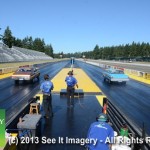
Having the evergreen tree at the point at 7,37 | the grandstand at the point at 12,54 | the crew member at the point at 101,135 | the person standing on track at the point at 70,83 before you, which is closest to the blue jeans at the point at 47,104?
the person standing on track at the point at 70,83

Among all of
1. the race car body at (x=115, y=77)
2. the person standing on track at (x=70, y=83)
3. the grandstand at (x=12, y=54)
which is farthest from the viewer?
the grandstand at (x=12, y=54)

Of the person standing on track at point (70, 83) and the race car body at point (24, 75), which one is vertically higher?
the person standing on track at point (70, 83)

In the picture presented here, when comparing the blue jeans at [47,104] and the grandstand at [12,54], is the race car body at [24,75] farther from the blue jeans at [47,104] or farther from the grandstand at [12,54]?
the grandstand at [12,54]

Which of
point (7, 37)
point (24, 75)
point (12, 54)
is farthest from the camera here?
point (7, 37)

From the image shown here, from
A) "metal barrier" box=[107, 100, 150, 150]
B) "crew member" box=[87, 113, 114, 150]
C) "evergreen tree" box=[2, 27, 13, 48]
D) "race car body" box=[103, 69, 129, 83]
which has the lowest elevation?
"race car body" box=[103, 69, 129, 83]

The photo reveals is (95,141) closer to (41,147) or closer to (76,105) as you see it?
(41,147)

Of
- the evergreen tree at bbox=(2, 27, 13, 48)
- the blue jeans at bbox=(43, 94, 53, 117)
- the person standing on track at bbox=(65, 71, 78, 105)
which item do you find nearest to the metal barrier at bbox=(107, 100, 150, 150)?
the blue jeans at bbox=(43, 94, 53, 117)

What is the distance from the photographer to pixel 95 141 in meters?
5.99

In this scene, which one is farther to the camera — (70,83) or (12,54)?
(12,54)

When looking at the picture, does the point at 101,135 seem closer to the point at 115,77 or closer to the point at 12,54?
the point at 115,77

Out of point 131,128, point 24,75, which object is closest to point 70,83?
point 131,128

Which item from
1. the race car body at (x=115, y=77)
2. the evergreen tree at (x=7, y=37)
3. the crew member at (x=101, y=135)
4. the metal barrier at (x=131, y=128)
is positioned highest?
the evergreen tree at (x=7, y=37)

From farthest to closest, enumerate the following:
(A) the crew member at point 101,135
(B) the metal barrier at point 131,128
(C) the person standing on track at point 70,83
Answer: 1. (C) the person standing on track at point 70,83
2. (B) the metal barrier at point 131,128
3. (A) the crew member at point 101,135

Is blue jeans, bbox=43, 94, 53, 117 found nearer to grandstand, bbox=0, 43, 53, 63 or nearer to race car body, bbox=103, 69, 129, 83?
race car body, bbox=103, 69, 129, 83
